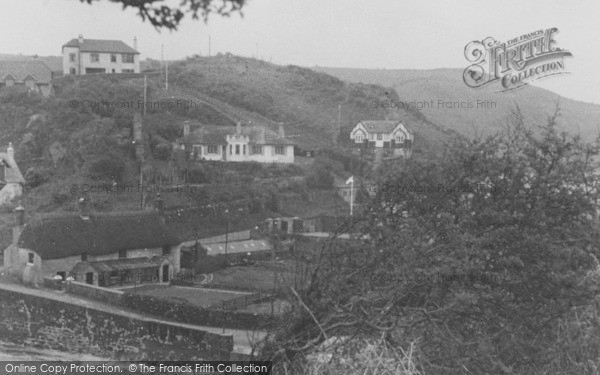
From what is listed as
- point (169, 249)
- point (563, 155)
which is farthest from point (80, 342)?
point (563, 155)

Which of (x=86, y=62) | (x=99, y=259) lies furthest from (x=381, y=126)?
(x=99, y=259)

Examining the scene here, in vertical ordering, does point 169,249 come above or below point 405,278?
below

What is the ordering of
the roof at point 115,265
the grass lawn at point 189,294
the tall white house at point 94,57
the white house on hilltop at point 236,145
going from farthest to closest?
1. the tall white house at point 94,57
2. the white house on hilltop at point 236,145
3. the roof at point 115,265
4. the grass lawn at point 189,294

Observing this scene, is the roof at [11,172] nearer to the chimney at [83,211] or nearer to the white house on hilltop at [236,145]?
the white house on hilltop at [236,145]

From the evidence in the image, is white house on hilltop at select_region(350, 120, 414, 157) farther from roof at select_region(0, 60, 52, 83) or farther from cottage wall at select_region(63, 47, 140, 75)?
roof at select_region(0, 60, 52, 83)

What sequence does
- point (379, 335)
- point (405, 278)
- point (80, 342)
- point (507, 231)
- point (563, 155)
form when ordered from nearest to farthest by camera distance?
point (379, 335)
point (405, 278)
point (507, 231)
point (563, 155)
point (80, 342)

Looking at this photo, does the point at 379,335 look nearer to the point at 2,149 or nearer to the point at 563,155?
the point at 563,155

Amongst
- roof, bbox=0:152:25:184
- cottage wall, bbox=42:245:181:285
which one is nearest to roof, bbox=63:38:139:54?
roof, bbox=0:152:25:184

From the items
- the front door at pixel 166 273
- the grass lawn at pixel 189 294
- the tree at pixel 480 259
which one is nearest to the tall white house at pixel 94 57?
the front door at pixel 166 273
